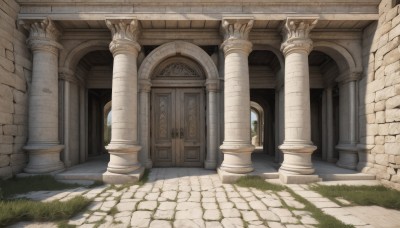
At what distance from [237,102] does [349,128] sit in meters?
4.01

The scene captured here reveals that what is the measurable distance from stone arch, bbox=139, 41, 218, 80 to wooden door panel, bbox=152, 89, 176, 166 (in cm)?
88

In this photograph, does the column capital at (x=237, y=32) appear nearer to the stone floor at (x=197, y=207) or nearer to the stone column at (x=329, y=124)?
the stone floor at (x=197, y=207)

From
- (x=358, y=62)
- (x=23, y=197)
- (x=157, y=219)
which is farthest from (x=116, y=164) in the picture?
(x=358, y=62)

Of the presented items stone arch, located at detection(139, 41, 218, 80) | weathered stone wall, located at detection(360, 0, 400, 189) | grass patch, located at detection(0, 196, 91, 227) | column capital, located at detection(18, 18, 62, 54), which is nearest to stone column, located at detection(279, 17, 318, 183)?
weathered stone wall, located at detection(360, 0, 400, 189)

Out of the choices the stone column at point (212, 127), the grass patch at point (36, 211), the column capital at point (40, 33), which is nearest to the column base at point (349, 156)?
the stone column at point (212, 127)

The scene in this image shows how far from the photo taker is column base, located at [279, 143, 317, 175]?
5.61 meters

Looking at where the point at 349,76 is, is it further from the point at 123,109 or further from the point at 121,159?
the point at 121,159

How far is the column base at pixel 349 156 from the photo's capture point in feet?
21.7

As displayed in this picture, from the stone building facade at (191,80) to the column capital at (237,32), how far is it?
28 mm

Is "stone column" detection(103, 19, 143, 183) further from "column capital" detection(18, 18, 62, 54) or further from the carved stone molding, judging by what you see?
the carved stone molding

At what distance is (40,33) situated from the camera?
19.5ft

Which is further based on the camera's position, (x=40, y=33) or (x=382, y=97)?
(x=40, y=33)

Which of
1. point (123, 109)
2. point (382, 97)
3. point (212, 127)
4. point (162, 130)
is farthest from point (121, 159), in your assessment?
point (382, 97)

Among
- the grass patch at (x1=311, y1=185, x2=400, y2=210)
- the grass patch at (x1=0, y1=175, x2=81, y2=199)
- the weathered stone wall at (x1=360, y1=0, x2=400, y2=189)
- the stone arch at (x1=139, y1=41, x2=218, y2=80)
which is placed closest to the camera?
the grass patch at (x1=311, y1=185, x2=400, y2=210)
